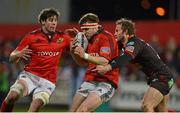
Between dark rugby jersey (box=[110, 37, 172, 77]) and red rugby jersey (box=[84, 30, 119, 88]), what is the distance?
0.18 m

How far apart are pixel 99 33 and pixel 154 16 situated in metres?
11.1

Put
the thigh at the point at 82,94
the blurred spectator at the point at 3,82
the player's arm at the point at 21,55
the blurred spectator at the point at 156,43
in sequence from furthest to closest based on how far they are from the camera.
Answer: the blurred spectator at the point at 156,43 → the blurred spectator at the point at 3,82 → the thigh at the point at 82,94 → the player's arm at the point at 21,55

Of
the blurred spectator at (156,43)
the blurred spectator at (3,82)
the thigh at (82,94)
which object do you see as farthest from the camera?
the blurred spectator at (156,43)

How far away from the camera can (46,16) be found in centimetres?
1096

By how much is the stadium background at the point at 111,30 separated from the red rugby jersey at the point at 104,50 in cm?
619

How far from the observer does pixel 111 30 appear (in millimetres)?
20453

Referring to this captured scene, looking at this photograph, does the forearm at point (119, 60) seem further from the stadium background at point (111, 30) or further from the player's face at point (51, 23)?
the stadium background at point (111, 30)

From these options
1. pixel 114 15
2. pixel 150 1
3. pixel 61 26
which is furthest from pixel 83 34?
pixel 114 15

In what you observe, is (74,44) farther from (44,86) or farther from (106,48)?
(44,86)

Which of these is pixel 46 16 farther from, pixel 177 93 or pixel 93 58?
pixel 177 93

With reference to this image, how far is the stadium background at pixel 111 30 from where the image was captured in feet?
62.6

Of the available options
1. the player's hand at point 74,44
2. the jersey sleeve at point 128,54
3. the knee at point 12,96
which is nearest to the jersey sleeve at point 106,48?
the jersey sleeve at point 128,54

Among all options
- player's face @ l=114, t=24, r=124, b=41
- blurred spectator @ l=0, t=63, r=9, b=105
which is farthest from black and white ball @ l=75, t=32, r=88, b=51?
blurred spectator @ l=0, t=63, r=9, b=105

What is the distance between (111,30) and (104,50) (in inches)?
388
